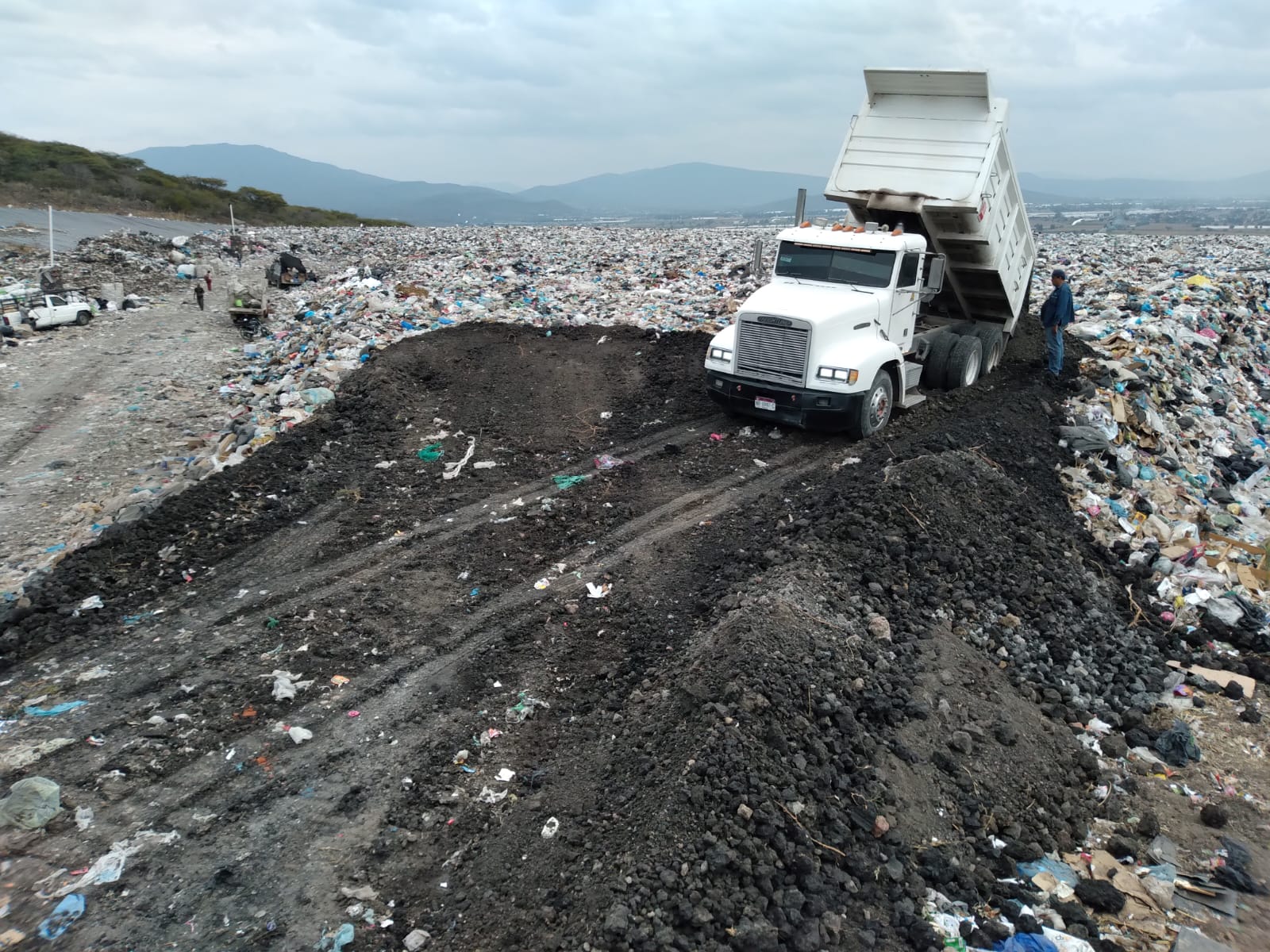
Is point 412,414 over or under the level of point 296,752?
over

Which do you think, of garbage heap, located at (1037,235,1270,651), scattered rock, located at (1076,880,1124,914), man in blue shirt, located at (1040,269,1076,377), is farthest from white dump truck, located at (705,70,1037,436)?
scattered rock, located at (1076,880,1124,914)

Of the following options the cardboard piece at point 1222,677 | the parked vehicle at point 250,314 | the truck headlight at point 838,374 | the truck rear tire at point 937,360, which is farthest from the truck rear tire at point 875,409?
the parked vehicle at point 250,314

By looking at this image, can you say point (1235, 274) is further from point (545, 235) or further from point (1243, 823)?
point (545, 235)

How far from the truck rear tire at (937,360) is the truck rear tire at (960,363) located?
0.05 meters

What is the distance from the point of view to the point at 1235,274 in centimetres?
1719

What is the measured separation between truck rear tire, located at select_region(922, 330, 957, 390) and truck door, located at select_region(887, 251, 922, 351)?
0.95 metres

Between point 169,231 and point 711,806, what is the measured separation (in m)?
36.7

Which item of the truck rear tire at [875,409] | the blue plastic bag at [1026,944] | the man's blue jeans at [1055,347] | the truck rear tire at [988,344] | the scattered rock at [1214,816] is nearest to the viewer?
the blue plastic bag at [1026,944]

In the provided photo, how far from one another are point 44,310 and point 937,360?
1593 cm

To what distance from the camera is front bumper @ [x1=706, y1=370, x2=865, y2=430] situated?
7.40 metres

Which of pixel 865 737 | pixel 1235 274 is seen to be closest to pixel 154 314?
pixel 865 737

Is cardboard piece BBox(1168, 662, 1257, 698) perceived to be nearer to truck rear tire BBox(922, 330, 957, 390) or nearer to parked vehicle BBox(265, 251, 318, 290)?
truck rear tire BBox(922, 330, 957, 390)

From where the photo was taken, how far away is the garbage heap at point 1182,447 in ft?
19.7

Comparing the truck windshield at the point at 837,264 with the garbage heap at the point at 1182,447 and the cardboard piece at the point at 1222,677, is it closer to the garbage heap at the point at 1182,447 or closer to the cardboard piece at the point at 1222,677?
the garbage heap at the point at 1182,447
